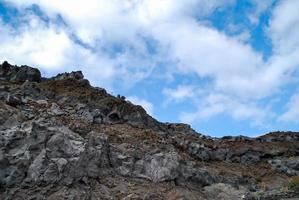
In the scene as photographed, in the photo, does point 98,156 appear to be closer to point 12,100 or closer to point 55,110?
point 55,110

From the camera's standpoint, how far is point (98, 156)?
26891mm

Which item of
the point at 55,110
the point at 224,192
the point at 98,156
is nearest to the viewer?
the point at 98,156

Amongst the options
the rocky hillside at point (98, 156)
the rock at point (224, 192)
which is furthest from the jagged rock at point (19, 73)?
the rock at point (224, 192)

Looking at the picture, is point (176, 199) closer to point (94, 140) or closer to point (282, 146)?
point (94, 140)

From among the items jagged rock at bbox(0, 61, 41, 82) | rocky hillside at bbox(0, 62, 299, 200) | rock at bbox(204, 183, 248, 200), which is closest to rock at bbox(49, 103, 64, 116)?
rocky hillside at bbox(0, 62, 299, 200)

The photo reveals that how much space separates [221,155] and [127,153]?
1481 centimetres

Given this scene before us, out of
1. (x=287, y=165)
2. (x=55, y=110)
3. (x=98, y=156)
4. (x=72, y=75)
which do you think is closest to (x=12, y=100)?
(x=55, y=110)

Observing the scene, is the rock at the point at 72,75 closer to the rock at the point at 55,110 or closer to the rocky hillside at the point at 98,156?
the rocky hillside at the point at 98,156

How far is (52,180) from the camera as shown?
23781 millimetres

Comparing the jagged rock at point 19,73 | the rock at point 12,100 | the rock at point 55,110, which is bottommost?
the rock at point 12,100

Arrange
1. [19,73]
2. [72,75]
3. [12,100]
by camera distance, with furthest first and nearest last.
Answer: [72,75], [19,73], [12,100]

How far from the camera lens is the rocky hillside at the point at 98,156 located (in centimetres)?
2402

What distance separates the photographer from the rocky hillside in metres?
24.0

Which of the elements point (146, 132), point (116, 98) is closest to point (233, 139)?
point (116, 98)
